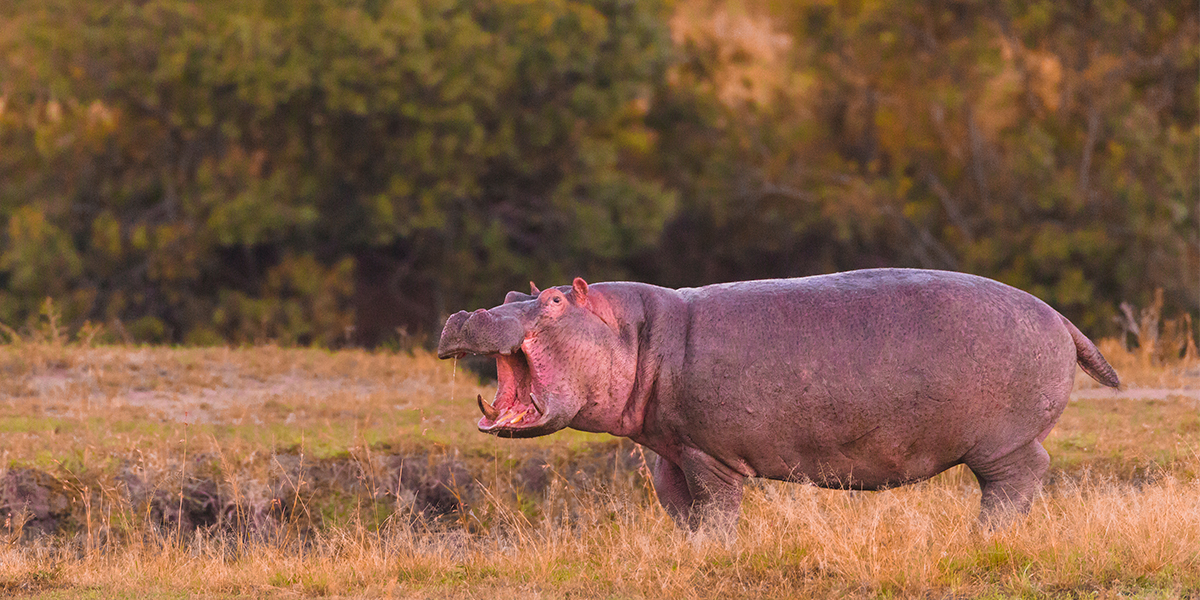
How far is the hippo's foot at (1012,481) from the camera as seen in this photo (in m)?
5.76

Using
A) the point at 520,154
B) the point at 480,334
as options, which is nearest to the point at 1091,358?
the point at 480,334

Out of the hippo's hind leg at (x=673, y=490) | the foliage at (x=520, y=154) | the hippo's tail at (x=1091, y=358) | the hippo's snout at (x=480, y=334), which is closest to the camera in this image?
the hippo's snout at (x=480, y=334)

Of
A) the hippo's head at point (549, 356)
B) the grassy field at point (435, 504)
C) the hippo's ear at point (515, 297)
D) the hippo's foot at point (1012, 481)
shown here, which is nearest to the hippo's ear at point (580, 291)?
the hippo's head at point (549, 356)

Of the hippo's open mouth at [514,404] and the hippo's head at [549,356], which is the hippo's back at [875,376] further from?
the hippo's open mouth at [514,404]

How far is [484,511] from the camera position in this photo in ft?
23.7

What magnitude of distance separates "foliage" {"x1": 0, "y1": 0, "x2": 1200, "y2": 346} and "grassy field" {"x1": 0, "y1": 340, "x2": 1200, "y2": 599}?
7.22m

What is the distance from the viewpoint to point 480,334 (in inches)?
208

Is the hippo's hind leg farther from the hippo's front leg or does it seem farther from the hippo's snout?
the hippo's snout

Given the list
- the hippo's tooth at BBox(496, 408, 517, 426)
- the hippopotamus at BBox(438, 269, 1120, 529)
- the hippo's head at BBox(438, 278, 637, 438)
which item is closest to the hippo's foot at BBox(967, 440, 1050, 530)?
the hippopotamus at BBox(438, 269, 1120, 529)

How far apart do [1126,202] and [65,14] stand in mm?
16647

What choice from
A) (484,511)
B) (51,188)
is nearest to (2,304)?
(51,188)

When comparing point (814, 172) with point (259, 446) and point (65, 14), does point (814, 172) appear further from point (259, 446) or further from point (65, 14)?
point (259, 446)

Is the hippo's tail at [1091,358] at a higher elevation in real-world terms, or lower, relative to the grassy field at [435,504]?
higher

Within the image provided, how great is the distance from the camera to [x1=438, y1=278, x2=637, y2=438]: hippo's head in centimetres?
535
